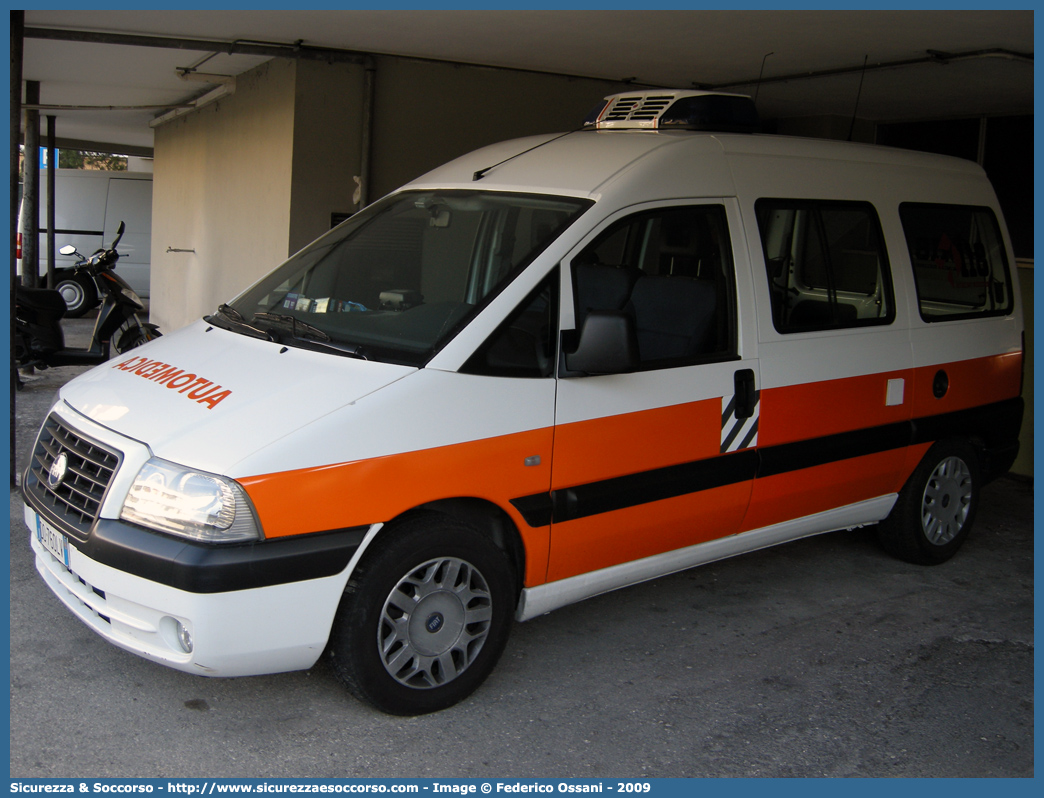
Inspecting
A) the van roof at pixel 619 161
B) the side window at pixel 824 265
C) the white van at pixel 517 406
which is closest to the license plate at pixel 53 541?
the white van at pixel 517 406

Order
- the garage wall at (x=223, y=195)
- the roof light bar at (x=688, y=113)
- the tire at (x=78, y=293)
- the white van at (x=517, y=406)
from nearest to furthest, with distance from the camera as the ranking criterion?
the white van at (x=517, y=406) → the roof light bar at (x=688, y=113) → the garage wall at (x=223, y=195) → the tire at (x=78, y=293)

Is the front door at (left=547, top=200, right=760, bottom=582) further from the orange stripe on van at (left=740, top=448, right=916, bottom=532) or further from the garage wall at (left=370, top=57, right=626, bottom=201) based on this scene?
the garage wall at (left=370, top=57, right=626, bottom=201)

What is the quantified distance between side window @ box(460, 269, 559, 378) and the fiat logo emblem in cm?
139

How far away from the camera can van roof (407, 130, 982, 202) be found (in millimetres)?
3697

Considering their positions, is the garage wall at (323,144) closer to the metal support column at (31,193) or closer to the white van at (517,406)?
the metal support column at (31,193)

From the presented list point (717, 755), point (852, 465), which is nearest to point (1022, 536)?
point (852, 465)

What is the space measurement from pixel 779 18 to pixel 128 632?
482cm

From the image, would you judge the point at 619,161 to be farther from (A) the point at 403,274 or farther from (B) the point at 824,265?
(B) the point at 824,265

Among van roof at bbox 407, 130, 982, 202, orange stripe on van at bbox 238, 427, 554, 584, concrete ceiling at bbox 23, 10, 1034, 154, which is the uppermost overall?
concrete ceiling at bbox 23, 10, 1034, 154

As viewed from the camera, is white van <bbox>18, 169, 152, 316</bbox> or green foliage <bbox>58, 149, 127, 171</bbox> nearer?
white van <bbox>18, 169, 152, 316</bbox>

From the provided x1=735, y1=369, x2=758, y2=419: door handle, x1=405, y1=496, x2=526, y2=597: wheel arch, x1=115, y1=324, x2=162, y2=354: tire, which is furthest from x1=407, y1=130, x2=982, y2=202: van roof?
x1=115, y1=324, x2=162, y2=354: tire

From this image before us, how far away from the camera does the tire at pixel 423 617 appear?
3.09 m

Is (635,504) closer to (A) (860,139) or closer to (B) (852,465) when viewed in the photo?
(B) (852,465)

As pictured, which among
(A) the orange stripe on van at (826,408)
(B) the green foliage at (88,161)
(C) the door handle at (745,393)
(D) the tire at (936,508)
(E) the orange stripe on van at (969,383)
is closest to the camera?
(C) the door handle at (745,393)
